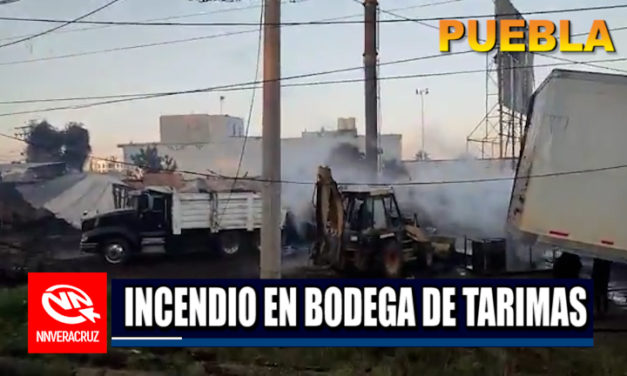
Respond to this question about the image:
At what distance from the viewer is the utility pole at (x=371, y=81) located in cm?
1445

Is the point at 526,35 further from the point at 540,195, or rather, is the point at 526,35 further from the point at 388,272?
the point at 388,272

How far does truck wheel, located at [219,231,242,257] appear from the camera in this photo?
575 inches

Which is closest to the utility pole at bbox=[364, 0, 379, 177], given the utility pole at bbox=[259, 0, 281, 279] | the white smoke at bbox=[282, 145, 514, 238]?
the white smoke at bbox=[282, 145, 514, 238]

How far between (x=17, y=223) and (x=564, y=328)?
432 inches

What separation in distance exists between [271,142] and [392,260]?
368 cm

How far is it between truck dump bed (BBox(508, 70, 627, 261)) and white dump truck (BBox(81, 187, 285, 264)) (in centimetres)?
540

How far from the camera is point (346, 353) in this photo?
29.3 ft

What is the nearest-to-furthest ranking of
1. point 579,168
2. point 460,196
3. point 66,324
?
point 66,324 → point 579,168 → point 460,196

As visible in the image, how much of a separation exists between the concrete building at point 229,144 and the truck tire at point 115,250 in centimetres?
166

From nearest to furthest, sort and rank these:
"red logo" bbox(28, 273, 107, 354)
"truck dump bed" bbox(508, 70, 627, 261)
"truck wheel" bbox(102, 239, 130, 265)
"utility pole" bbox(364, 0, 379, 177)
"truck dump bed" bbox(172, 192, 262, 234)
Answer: "red logo" bbox(28, 273, 107, 354) < "truck dump bed" bbox(508, 70, 627, 261) < "truck wheel" bbox(102, 239, 130, 265) < "utility pole" bbox(364, 0, 379, 177) < "truck dump bed" bbox(172, 192, 262, 234)

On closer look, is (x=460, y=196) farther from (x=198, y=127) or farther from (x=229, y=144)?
(x=198, y=127)

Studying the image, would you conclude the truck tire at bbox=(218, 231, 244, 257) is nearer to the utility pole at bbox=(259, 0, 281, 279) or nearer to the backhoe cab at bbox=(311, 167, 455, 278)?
the backhoe cab at bbox=(311, 167, 455, 278)

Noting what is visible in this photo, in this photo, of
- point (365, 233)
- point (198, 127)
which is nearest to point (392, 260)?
point (365, 233)

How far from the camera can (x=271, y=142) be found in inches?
470
